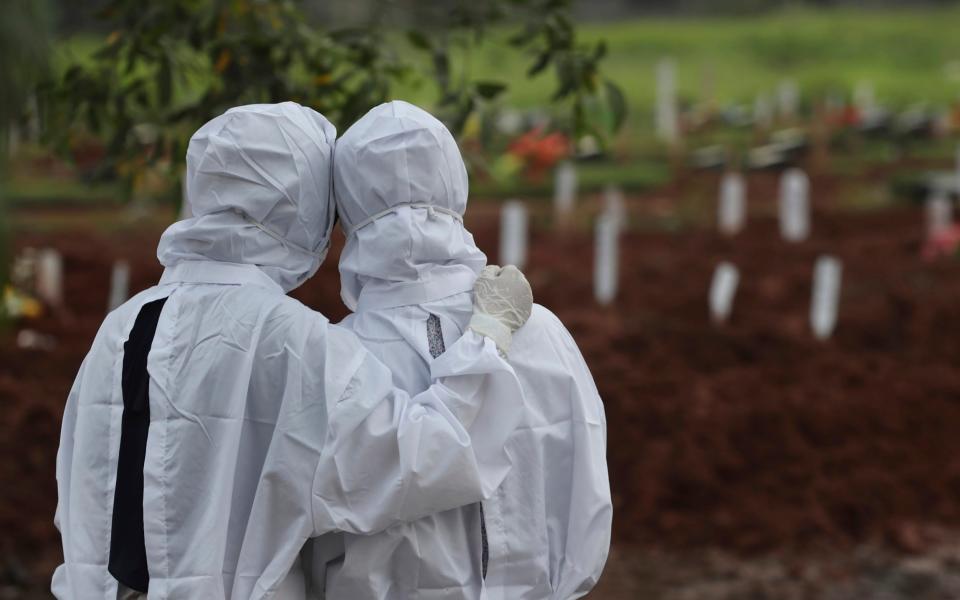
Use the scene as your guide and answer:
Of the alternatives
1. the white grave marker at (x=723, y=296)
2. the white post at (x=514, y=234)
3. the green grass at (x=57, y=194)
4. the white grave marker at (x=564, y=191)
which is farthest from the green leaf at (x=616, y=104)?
the green grass at (x=57, y=194)

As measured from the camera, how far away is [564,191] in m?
11.0

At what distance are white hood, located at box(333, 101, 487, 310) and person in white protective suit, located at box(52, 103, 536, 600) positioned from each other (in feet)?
0.26

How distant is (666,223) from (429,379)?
9.08m

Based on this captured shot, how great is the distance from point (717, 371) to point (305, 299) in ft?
7.47

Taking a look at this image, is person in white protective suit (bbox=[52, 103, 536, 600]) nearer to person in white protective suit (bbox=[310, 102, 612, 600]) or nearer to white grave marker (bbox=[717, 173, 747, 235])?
person in white protective suit (bbox=[310, 102, 612, 600])

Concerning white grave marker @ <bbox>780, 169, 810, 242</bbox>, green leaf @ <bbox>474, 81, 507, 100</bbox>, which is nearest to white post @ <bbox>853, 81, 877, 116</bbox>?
white grave marker @ <bbox>780, 169, 810, 242</bbox>

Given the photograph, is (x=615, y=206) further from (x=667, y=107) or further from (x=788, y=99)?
(x=788, y=99)

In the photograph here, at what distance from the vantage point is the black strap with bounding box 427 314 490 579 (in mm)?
2756

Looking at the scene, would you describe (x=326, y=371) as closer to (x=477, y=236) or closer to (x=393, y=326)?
(x=393, y=326)

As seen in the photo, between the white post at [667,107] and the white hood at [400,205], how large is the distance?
33.4ft

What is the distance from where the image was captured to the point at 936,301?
8336 millimetres

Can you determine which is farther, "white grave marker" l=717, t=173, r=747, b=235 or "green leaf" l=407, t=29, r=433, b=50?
"white grave marker" l=717, t=173, r=747, b=235

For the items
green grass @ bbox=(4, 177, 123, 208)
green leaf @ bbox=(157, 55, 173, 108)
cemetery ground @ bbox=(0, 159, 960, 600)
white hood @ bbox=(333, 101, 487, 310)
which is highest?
green leaf @ bbox=(157, 55, 173, 108)

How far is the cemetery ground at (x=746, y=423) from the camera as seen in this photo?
581 centimetres
